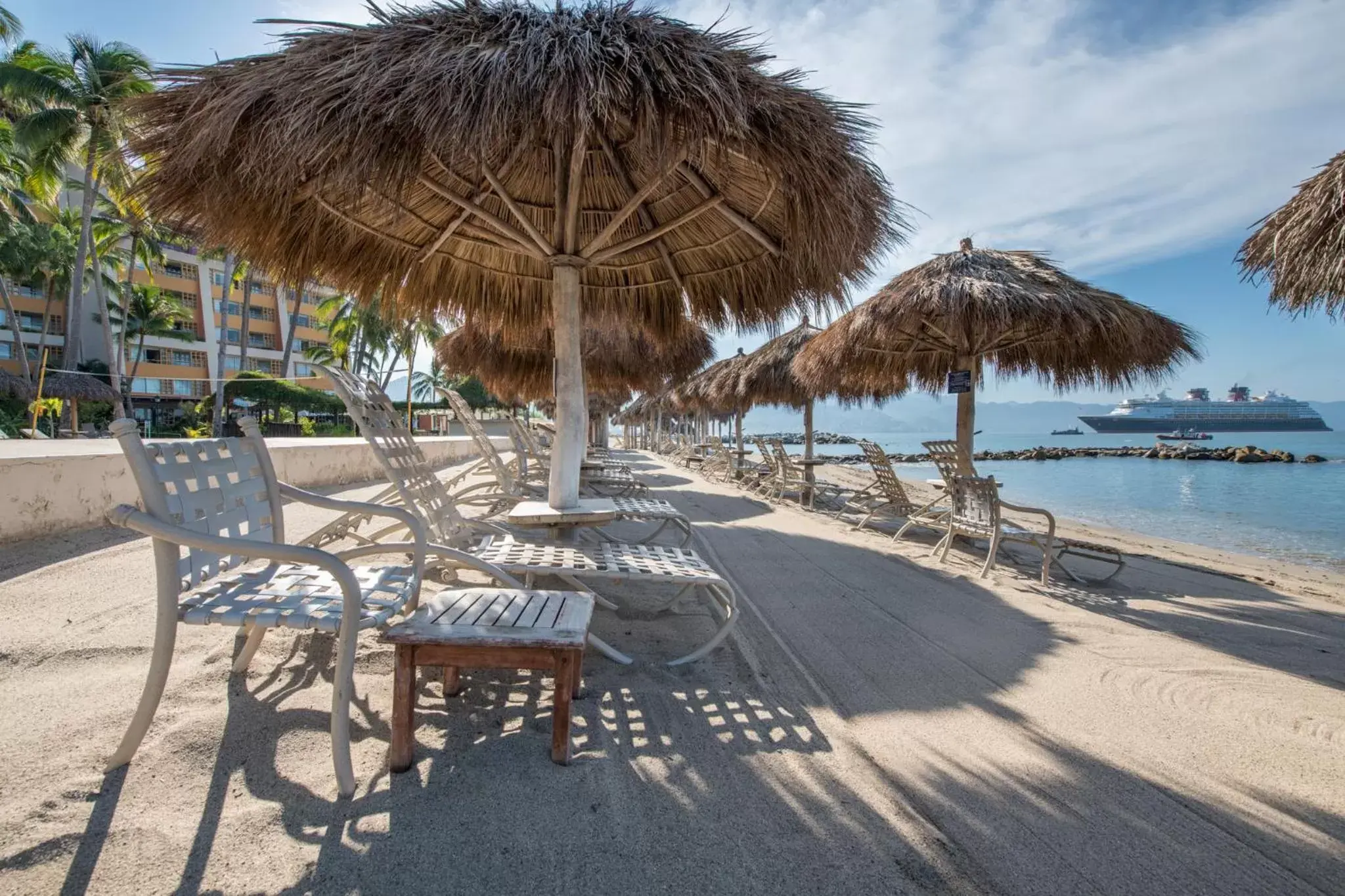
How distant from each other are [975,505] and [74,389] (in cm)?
2564

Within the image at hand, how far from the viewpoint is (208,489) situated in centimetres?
174

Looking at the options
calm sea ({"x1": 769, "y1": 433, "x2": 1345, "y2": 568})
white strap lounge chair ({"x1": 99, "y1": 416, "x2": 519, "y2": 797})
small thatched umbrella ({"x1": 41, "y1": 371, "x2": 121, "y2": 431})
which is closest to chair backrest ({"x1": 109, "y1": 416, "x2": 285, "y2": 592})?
white strap lounge chair ({"x1": 99, "y1": 416, "x2": 519, "y2": 797})

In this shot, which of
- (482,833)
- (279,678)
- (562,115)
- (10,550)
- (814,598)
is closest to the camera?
(482,833)

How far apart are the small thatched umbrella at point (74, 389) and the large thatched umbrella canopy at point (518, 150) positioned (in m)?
20.2

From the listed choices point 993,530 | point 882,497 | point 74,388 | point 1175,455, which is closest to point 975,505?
point 993,530

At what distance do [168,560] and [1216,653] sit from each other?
4.26 metres

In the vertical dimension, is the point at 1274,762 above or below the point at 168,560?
below

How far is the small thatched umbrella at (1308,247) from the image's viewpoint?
3207mm

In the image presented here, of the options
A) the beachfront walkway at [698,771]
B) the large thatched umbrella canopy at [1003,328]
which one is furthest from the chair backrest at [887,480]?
the beachfront walkway at [698,771]

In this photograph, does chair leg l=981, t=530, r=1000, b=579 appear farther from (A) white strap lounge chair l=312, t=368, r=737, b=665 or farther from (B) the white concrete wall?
(B) the white concrete wall

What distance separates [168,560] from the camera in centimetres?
146

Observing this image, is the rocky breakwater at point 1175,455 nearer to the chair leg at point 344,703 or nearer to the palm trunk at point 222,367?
Result: the palm trunk at point 222,367

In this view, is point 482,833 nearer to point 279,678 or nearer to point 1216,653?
point 279,678

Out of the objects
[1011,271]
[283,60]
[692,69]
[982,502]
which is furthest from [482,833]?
[1011,271]
